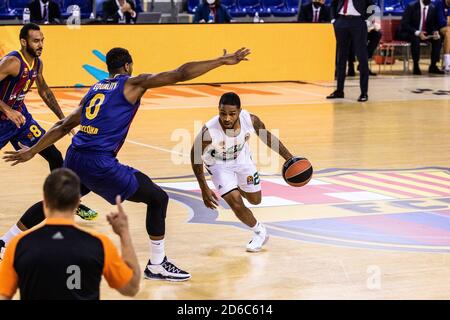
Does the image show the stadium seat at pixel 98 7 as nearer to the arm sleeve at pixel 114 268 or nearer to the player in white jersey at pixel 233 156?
the player in white jersey at pixel 233 156

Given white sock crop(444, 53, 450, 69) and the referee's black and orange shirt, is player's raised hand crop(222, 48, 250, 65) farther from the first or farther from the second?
white sock crop(444, 53, 450, 69)

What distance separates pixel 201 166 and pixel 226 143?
415mm

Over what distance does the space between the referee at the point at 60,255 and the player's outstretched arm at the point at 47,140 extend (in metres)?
2.80

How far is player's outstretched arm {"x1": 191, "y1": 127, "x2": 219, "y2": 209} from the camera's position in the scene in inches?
343

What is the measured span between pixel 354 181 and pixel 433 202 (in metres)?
1.32

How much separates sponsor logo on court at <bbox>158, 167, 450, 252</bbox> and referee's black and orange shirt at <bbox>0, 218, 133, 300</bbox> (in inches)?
176

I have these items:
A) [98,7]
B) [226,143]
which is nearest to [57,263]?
[226,143]

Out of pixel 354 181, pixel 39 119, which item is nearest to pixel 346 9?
pixel 39 119

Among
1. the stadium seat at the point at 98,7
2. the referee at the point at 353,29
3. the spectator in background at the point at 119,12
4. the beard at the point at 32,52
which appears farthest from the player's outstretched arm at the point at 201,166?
the stadium seat at the point at 98,7

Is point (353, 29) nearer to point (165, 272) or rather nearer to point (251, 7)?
point (251, 7)

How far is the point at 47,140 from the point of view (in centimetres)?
793

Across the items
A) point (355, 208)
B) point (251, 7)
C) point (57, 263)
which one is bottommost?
point (355, 208)

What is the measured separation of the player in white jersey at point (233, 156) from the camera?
900 cm

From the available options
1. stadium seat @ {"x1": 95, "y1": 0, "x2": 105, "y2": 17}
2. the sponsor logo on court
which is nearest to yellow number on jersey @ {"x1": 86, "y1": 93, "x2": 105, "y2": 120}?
the sponsor logo on court
